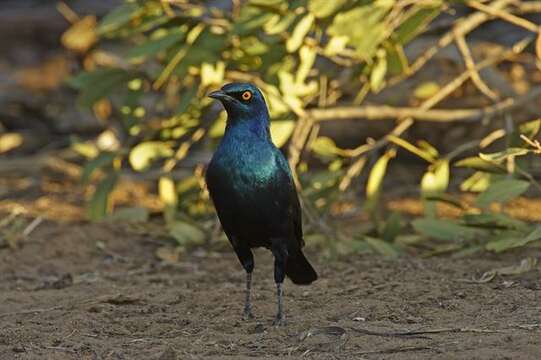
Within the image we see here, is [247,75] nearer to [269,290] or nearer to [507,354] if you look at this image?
[269,290]

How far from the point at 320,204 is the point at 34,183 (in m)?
3.24

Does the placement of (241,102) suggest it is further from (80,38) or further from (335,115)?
(80,38)

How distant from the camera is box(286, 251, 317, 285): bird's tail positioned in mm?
5777

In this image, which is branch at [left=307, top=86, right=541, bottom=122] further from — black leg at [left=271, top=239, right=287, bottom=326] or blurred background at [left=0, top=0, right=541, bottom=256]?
black leg at [left=271, top=239, right=287, bottom=326]

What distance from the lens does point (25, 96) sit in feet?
38.7

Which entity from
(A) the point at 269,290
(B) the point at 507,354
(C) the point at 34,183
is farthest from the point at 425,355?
(C) the point at 34,183

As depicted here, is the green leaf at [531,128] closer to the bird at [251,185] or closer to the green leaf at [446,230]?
the green leaf at [446,230]

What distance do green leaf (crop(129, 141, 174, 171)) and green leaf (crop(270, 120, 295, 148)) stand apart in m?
1.05

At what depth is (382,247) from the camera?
6910mm

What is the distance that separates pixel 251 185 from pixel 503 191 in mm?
1764

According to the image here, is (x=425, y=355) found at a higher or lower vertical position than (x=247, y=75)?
lower

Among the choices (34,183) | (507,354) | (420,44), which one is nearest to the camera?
(507,354)

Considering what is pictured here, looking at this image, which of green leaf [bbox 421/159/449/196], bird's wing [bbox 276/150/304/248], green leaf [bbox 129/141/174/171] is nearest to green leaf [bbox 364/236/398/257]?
green leaf [bbox 421/159/449/196]

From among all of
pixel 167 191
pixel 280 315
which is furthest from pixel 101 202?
pixel 280 315
